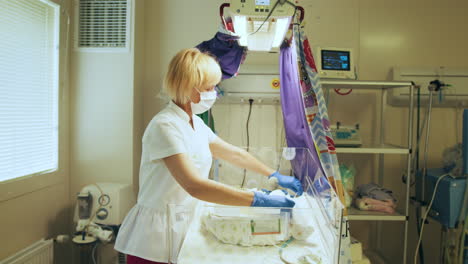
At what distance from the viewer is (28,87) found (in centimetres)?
185

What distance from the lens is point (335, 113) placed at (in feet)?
8.18

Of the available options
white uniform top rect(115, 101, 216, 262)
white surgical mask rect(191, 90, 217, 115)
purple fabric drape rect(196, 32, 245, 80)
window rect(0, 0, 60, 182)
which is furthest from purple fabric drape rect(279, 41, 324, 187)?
window rect(0, 0, 60, 182)

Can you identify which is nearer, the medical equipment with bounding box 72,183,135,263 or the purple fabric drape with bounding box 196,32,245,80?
the purple fabric drape with bounding box 196,32,245,80

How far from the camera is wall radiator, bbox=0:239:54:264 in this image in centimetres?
169

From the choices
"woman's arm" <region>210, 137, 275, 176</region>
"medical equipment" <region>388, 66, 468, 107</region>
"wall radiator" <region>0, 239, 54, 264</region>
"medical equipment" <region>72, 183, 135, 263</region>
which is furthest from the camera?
"medical equipment" <region>388, 66, 468, 107</region>

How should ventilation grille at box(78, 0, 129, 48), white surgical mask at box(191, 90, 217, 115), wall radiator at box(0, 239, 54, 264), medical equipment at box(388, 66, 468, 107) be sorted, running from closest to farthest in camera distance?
1. white surgical mask at box(191, 90, 217, 115)
2. wall radiator at box(0, 239, 54, 264)
3. ventilation grille at box(78, 0, 129, 48)
4. medical equipment at box(388, 66, 468, 107)

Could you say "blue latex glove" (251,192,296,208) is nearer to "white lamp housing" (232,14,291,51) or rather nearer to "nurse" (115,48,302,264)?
"nurse" (115,48,302,264)

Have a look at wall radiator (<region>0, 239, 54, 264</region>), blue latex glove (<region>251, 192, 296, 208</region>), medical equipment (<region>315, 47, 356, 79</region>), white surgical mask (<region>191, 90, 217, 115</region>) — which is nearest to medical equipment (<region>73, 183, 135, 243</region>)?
wall radiator (<region>0, 239, 54, 264</region>)

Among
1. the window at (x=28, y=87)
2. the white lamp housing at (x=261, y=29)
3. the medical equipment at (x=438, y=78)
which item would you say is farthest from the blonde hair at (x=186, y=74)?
the medical equipment at (x=438, y=78)

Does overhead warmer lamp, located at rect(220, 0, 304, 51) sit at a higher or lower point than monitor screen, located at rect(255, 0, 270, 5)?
lower

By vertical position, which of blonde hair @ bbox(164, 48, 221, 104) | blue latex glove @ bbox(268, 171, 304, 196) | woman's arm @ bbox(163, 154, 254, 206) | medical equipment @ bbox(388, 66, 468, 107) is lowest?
blue latex glove @ bbox(268, 171, 304, 196)

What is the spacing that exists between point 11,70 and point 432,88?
104 inches

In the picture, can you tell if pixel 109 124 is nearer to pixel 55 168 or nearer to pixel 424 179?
pixel 55 168

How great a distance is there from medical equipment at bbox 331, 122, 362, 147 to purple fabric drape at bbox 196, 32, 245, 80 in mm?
762
